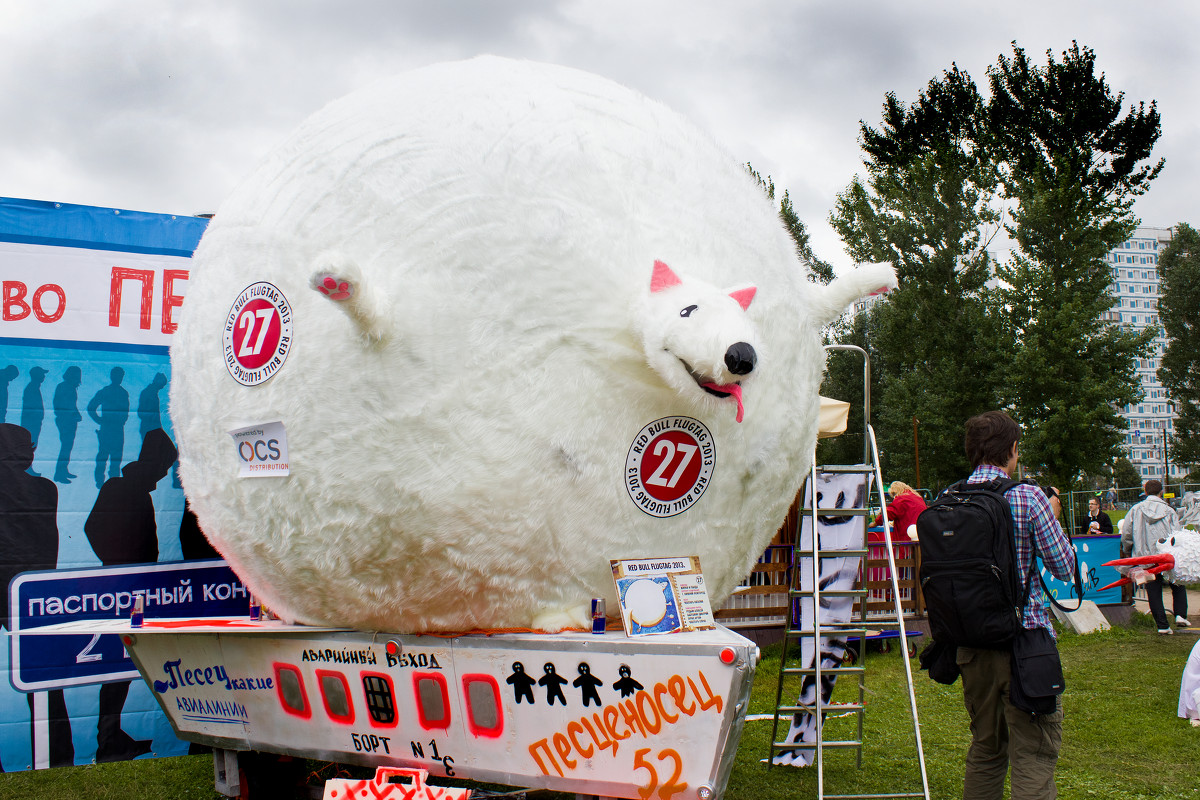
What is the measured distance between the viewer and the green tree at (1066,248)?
930 inches

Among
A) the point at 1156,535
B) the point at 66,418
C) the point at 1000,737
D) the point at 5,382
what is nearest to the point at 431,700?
the point at 1000,737

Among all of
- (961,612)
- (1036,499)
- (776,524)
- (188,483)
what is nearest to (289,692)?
(188,483)

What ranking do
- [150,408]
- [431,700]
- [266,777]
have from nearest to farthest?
[431,700], [266,777], [150,408]

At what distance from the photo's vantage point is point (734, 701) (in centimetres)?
312

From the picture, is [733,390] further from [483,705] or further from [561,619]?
[483,705]

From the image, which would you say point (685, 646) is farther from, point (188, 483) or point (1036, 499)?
point (188, 483)

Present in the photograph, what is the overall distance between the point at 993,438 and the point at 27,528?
210 inches

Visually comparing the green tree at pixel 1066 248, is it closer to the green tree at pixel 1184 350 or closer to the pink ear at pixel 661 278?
the green tree at pixel 1184 350

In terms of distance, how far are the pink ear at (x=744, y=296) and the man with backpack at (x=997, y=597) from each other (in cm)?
140

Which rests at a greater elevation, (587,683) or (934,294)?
(934,294)

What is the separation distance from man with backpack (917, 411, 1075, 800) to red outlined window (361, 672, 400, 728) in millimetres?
2320

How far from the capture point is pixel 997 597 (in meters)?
3.92

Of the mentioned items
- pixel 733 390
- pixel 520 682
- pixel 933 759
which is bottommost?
pixel 933 759

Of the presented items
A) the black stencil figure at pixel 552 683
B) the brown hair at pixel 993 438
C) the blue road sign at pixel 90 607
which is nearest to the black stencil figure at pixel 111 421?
the blue road sign at pixel 90 607
